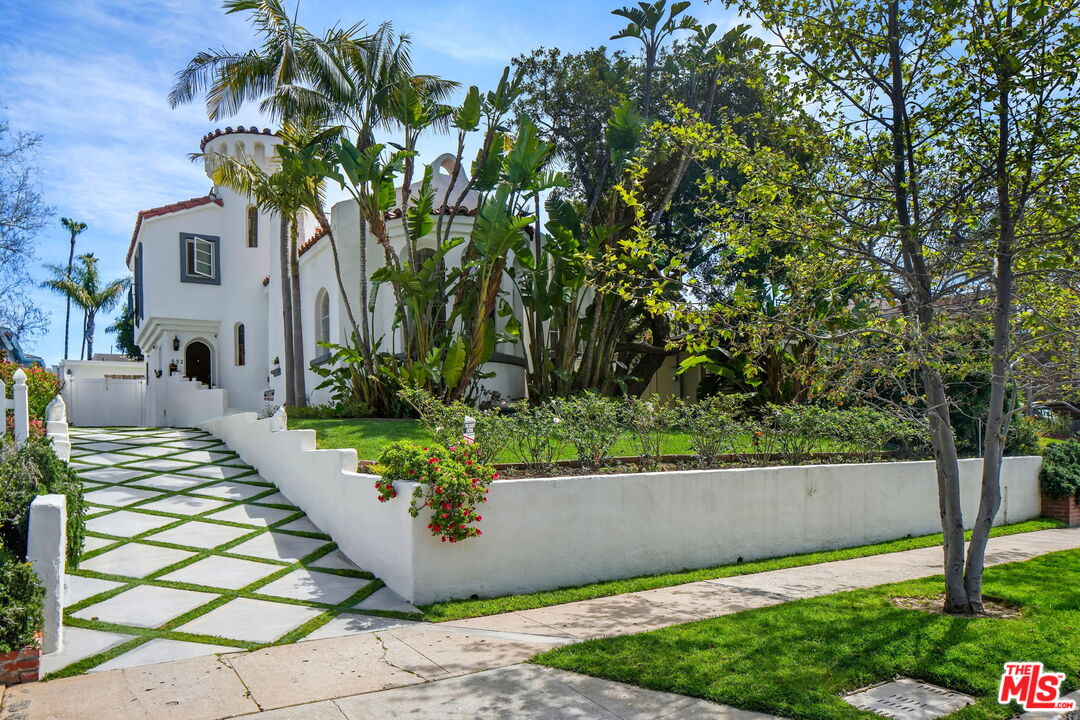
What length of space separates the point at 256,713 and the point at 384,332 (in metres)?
11.8

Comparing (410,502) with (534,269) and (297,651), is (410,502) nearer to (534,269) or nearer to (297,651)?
(297,651)

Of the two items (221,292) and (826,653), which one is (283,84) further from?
(826,653)

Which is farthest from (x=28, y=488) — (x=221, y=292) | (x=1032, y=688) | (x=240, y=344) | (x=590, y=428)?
(x=221, y=292)

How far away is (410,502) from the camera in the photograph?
24.1ft

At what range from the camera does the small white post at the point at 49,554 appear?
546 cm

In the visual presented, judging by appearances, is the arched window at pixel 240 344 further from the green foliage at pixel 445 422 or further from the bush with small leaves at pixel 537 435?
the bush with small leaves at pixel 537 435

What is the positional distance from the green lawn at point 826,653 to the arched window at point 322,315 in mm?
14401

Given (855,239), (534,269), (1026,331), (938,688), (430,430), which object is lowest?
(938,688)

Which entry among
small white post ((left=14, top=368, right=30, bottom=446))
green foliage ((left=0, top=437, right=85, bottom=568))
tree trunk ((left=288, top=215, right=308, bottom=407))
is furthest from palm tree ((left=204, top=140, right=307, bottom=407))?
green foliage ((left=0, top=437, right=85, bottom=568))

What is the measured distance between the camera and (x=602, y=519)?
8469 millimetres

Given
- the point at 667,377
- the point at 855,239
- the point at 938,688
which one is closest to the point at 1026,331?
the point at 855,239

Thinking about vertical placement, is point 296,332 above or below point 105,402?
above

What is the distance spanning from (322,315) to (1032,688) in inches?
666

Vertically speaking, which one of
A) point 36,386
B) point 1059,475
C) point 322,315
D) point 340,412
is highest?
point 322,315
